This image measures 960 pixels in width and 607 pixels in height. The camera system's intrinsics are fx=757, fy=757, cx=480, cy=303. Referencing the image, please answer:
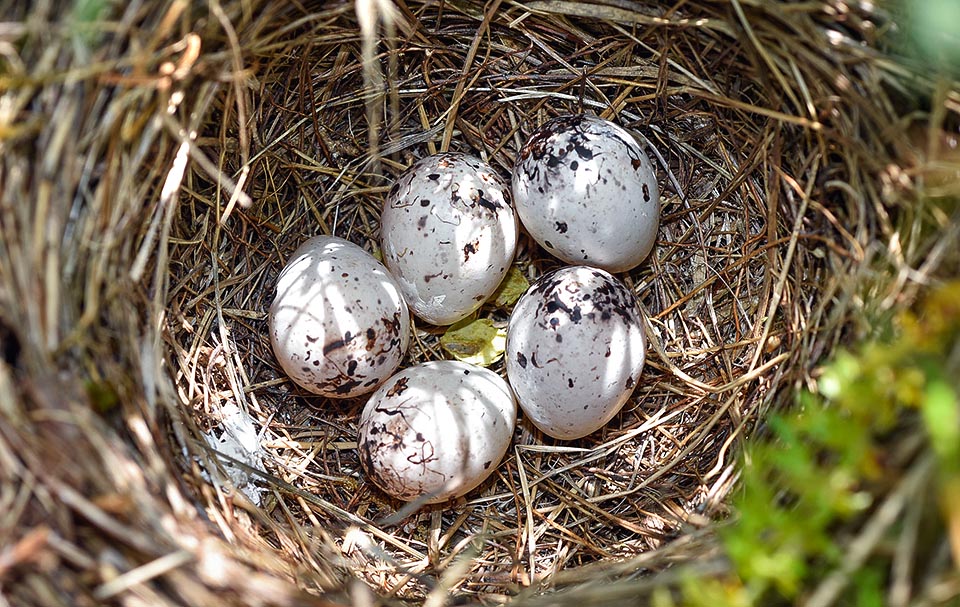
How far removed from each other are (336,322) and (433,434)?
1.03 ft

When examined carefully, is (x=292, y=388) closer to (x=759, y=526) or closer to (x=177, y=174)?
(x=177, y=174)

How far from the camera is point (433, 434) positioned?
5.18 feet

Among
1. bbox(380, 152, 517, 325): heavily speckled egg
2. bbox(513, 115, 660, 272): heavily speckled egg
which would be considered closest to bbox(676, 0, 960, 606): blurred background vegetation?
bbox(513, 115, 660, 272): heavily speckled egg

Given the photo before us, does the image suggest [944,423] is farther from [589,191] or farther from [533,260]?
[533,260]

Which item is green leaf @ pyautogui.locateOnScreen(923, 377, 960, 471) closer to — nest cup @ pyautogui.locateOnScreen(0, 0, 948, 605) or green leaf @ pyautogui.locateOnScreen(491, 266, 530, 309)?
nest cup @ pyautogui.locateOnScreen(0, 0, 948, 605)

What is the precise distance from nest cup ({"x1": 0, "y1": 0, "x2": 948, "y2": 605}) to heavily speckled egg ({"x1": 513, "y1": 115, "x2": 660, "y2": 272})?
172mm

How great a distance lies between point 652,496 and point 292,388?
879 mm

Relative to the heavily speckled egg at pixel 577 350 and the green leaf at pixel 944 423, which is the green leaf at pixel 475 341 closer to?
the heavily speckled egg at pixel 577 350

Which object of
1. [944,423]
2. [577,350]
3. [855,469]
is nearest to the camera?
[944,423]

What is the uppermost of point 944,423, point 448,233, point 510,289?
point 944,423

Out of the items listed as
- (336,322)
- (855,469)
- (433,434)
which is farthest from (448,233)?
(855,469)

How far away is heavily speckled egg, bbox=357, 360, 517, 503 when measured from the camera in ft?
5.18

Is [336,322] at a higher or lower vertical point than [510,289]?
higher

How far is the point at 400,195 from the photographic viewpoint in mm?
1729
